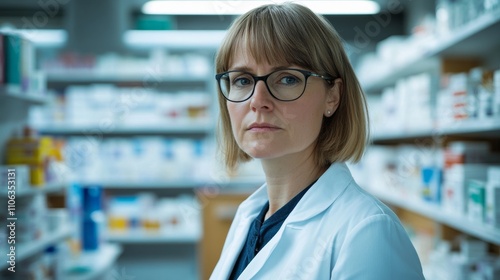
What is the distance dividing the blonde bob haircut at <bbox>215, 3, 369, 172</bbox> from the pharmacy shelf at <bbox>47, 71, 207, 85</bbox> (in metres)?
4.34

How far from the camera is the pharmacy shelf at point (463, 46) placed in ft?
7.16

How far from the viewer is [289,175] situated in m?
1.35

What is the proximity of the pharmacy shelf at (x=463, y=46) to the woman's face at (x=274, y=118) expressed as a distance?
44.6 inches

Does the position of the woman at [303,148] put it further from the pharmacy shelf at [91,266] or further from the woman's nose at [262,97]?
the pharmacy shelf at [91,266]

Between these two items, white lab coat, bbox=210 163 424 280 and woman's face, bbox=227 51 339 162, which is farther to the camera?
woman's face, bbox=227 51 339 162

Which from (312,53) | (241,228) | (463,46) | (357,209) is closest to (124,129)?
(463,46)

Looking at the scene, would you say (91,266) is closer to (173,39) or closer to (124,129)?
(124,129)

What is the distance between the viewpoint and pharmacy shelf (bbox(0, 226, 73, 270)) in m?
2.45

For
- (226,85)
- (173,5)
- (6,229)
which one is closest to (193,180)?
(173,5)

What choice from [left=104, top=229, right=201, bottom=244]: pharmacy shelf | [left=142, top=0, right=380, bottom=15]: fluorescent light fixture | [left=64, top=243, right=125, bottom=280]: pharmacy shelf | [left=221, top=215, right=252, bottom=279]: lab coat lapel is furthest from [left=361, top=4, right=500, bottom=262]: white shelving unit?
[left=142, top=0, right=380, bottom=15]: fluorescent light fixture

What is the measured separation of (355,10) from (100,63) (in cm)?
335

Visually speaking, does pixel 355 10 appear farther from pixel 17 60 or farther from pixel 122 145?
pixel 17 60

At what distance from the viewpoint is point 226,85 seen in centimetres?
144

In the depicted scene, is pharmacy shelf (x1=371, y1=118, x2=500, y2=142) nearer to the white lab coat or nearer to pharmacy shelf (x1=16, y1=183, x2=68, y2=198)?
the white lab coat
